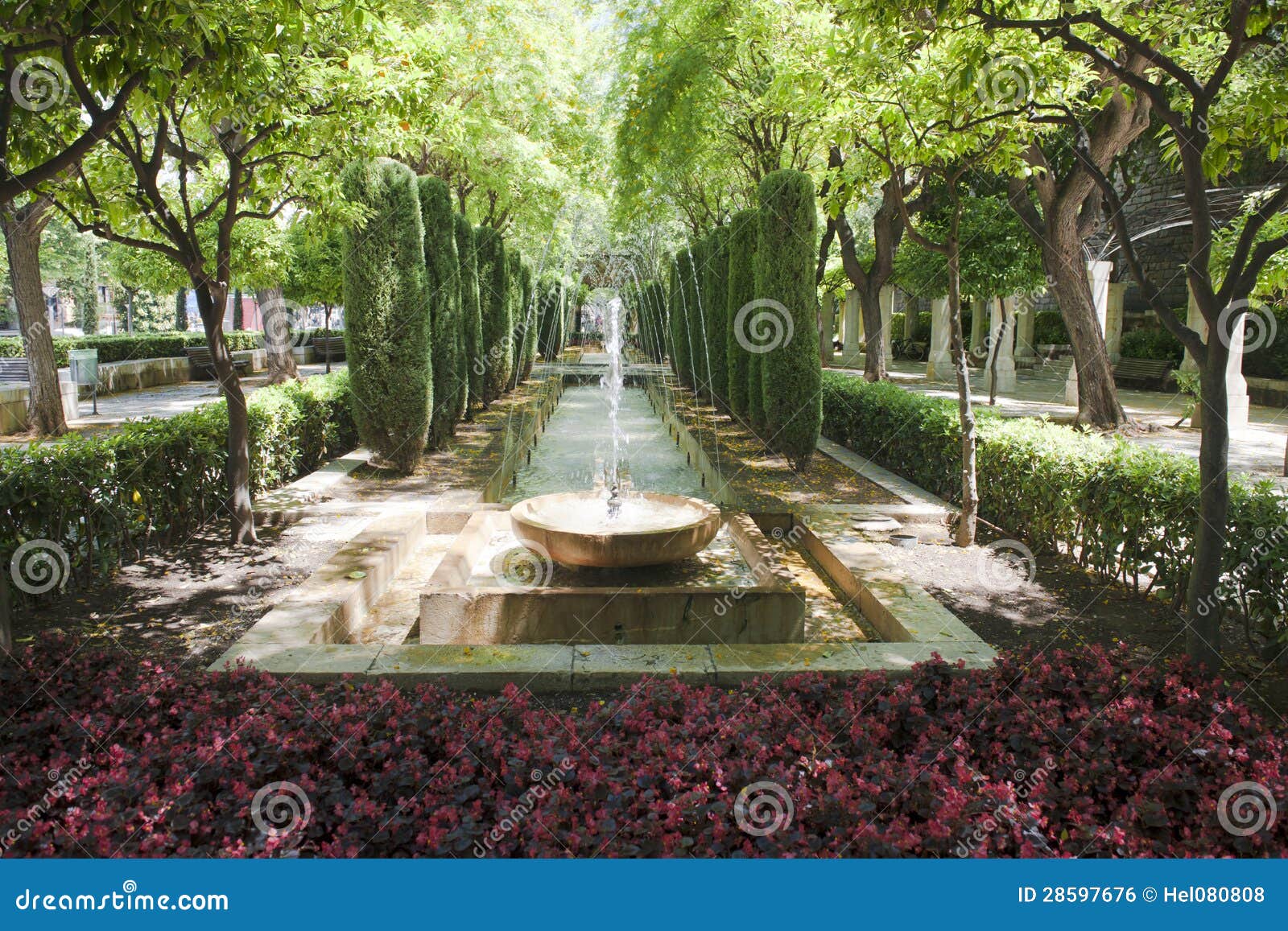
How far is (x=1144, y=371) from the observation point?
22.5 metres

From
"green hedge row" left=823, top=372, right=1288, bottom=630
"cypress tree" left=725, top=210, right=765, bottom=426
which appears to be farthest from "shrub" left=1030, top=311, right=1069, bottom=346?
"green hedge row" left=823, top=372, right=1288, bottom=630

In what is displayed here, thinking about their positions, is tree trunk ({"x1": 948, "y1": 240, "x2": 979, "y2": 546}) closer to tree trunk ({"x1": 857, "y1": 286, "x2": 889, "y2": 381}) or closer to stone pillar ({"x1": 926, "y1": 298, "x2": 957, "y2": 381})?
tree trunk ({"x1": 857, "y1": 286, "x2": 889, "y2": 381})

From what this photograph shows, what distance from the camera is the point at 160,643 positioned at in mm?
5055

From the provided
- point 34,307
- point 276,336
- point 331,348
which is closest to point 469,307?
point 276,336

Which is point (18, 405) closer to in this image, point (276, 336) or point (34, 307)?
point (34, 307)

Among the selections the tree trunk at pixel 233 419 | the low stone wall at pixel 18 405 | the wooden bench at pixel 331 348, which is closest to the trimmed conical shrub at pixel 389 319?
the tree trunk at pixel 233 419

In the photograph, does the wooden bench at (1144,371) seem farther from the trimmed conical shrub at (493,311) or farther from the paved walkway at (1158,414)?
the trimmed conical shrub at (493,311)

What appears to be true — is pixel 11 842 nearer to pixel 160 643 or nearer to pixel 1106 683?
pixel 160 643

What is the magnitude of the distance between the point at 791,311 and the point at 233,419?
21.2ft

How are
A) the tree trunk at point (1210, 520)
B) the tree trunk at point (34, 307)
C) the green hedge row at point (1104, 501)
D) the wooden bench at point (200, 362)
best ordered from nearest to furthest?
the tree trunk at point (1210, 520) → the green hedge row at point (1104, 501) → the tree trunk at point (34, 307) → the wooden bench at point (200, 362)

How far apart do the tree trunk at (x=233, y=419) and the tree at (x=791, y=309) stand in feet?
19.9

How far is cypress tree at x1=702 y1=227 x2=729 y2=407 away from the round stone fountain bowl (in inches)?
395

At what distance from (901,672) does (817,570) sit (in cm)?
274

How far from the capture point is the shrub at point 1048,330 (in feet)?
101
